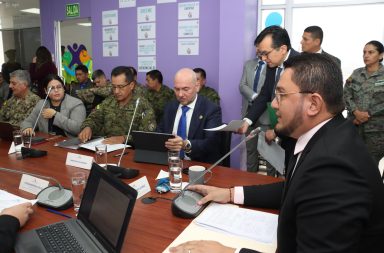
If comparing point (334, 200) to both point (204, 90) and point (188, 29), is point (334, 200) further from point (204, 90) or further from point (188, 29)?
point (188, 29)

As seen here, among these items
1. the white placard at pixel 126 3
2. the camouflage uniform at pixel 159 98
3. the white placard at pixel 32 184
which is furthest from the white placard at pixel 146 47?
the white placard at pixel 32 184

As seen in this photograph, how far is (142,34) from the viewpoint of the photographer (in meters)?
4.85

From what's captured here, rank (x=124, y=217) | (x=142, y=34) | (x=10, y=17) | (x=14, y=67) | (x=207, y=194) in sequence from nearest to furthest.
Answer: (x=124, y=217)
(x=207, y=194)
(x=142, y=34)
(x=14, y=67)
(x=10, y=17)

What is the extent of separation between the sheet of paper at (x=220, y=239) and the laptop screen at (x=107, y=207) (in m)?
0.18

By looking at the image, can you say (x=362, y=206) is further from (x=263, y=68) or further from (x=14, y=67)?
(x=14, y=67)

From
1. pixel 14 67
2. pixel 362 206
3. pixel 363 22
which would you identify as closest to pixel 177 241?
pixel 362 206

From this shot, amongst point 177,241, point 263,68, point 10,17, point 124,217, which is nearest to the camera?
point 124,217

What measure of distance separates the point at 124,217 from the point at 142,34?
4232mm

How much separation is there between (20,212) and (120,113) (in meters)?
1.62

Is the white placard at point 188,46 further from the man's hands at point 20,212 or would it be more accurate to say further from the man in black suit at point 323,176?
the man's hands at point 20,212

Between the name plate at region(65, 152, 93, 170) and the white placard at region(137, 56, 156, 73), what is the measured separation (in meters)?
3.04

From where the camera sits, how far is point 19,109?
3.32 meters

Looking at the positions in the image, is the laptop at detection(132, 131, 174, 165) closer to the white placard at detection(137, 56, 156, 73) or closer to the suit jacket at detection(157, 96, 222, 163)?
the suit jacket at detection(157, 96, 222, 163)

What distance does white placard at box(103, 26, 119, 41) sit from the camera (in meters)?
5.08
